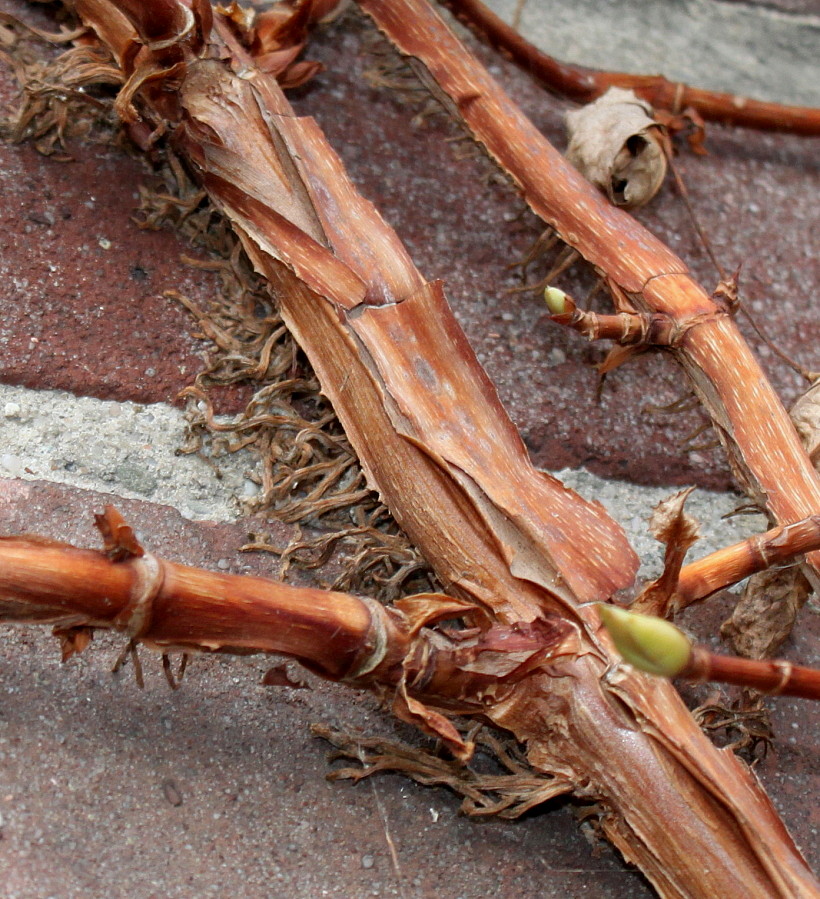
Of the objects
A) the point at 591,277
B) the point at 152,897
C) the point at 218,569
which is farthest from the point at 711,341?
the point at 152,897

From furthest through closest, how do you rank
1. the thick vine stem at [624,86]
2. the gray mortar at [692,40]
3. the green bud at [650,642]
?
1. the gray mortar at [692,40]
2. the thick vine stem at [624,86]
3. the green bud at [650,642]

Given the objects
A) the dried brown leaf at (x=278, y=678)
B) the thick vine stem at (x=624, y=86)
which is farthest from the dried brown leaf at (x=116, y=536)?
the thick vine stem at (x=624, y=86)

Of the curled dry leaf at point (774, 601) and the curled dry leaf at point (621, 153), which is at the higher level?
the curled dry leaf at point (621, 153)

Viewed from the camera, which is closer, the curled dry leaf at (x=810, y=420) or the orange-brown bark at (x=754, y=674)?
the orange-brown bark at (x=754, y=674)

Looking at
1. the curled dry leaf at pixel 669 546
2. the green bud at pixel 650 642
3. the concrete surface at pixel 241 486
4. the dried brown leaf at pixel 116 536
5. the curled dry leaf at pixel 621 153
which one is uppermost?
the green bud at pixel 650 642

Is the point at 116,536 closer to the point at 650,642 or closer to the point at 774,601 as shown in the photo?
the point at 650,642

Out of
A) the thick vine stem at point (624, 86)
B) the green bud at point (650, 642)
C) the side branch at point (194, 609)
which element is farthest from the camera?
the thick vine stem at point (624, 86)

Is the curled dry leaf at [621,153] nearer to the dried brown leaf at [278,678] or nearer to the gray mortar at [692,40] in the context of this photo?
the gray mortar at [692,40]

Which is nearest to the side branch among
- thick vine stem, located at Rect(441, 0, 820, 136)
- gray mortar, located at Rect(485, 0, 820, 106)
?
Answer: thick vine stem, located at Rect(441, 0, 820, 136)
